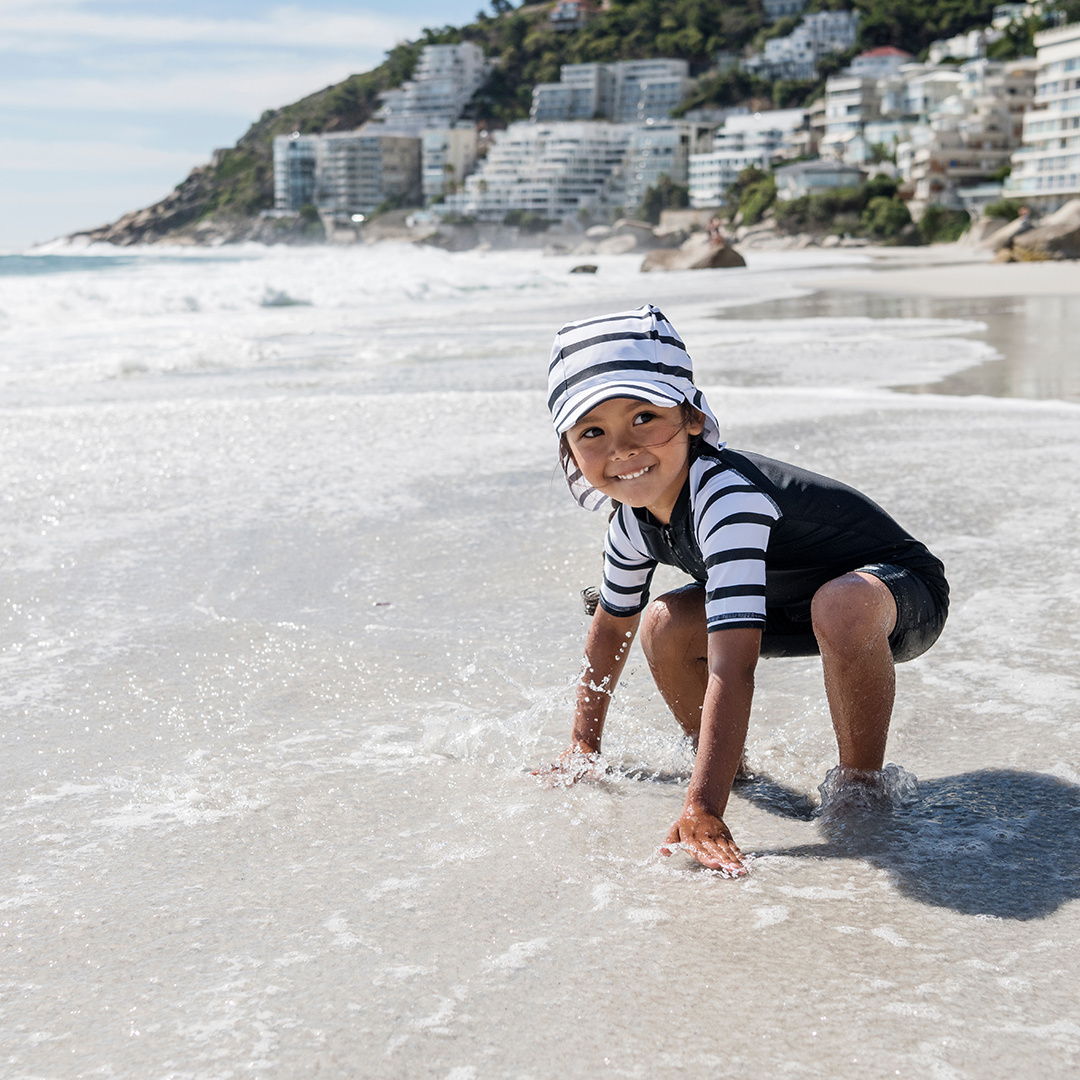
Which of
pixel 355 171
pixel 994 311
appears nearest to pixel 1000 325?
pixel 994 311

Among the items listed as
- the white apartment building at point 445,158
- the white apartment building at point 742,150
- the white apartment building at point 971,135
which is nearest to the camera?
the white apartment building at point 971,135

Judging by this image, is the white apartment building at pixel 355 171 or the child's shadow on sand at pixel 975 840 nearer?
the child's shadow on sand at pixel 975 840

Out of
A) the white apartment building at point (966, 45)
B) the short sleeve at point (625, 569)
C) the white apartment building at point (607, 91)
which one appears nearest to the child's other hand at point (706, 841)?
the short sleeve at point (625, 569)

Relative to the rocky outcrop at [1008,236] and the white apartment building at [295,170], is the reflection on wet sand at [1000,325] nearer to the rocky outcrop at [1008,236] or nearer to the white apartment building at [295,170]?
the rocky outcrop at [1008,236]

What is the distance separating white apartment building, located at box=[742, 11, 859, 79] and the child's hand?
412 ft

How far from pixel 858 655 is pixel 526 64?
148 meters

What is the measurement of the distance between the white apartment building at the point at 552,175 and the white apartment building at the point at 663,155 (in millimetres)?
2890

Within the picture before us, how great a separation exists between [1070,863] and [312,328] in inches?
495

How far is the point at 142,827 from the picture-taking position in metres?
2.11

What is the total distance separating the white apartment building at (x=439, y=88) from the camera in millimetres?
137875

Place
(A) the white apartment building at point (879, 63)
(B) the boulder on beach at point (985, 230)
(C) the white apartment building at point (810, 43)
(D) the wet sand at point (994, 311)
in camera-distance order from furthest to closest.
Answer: (C) the white apartment building at point (810, 43), (A) the white apartment building at point (879, 63), (B) the boulder on beach at point (985, 230), (D) the wet sand at point (994, 311)

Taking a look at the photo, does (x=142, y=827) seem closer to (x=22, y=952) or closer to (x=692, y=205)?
(x=22, y=952)

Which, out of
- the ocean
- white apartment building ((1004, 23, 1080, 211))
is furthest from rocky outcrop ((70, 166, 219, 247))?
the ocean

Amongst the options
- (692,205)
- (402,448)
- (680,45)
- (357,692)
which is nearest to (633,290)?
(402,448)
